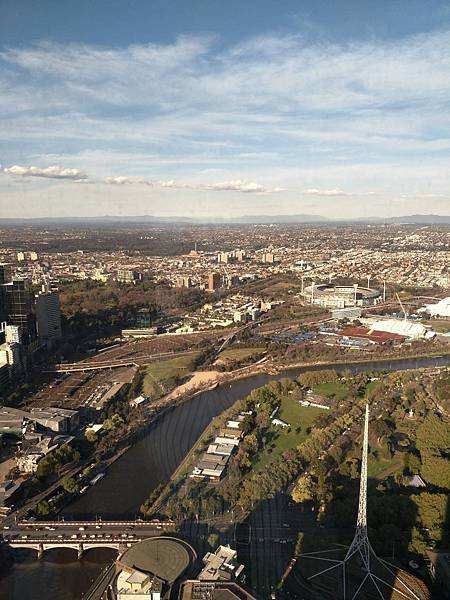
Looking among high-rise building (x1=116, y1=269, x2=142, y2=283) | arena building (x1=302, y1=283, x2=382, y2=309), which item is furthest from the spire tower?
high-rise building (x1=116, y1=269, x2=142, y2=283)

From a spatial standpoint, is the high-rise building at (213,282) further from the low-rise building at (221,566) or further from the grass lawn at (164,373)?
the low-rise building at (221,566)

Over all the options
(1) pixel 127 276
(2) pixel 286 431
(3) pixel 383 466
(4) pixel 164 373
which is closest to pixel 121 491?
(2) pixel 286 431

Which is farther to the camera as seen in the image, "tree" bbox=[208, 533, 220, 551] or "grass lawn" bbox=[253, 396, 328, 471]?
"grass lawn" bbox=[253, 396, 328, 471]

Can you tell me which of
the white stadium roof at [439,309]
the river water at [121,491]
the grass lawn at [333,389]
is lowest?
the river water at [121,491]

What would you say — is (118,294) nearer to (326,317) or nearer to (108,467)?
(326,317)

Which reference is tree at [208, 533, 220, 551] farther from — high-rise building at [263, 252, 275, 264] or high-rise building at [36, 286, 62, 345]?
high-rise building at [263, 252, 275, 264]

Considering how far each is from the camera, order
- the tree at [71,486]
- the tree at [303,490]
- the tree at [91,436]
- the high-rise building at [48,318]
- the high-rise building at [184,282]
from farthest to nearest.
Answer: the high-rise building at [184,282], the high-rise building at [48,318], the tree at [91,436], the tree at [71,486], the tree at [303,490]

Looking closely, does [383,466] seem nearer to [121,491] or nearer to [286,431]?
[286,431]

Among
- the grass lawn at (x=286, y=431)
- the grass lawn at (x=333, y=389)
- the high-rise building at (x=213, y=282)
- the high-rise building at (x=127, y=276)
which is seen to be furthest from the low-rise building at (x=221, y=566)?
the high-rise building at (x=127, y=276)
